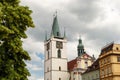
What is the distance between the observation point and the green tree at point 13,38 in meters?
24.8

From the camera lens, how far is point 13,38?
25906 mm

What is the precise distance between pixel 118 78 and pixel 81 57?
4447cm

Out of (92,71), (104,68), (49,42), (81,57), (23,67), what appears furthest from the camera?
(49,42)

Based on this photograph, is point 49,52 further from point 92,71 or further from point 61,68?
point 92,71

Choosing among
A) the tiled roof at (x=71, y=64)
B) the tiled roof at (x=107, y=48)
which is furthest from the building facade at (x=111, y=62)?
the tiled roof at (x=71, y=64)

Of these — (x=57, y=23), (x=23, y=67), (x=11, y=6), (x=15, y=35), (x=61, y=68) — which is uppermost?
(x=57, y=23)

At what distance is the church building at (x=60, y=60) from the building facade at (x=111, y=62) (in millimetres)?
36291

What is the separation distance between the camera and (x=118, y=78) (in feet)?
215

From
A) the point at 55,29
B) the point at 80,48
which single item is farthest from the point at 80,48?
the point at 55,29

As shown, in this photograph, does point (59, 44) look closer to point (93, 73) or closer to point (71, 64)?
point (71, 64)

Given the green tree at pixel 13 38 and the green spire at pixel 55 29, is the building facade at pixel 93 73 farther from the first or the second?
the green tree at pixel 13 38

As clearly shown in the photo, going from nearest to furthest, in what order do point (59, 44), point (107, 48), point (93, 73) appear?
1. point (107, 48)
2. point (93, 73)
3. point (59, 44)

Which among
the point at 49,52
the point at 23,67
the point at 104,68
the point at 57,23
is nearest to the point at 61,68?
the point at 49,52

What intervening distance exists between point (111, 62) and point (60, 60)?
48616 millimetres
